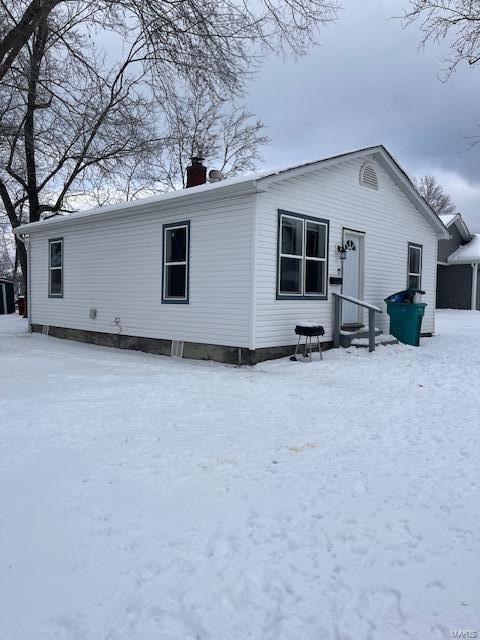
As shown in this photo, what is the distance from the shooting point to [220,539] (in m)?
2.86

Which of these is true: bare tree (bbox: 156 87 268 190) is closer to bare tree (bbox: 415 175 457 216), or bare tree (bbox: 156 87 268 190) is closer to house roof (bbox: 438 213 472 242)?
house roof (bbox: 438 213 472 242)

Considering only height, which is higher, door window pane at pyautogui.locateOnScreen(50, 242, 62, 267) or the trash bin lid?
door window pane at pyautogui.locateOnScreen(50, 242, 62, 267)

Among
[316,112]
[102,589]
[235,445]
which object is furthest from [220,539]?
[316,112]

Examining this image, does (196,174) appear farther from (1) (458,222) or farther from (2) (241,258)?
(1) (458,222)

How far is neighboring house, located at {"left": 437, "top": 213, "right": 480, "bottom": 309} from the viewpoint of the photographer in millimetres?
23781

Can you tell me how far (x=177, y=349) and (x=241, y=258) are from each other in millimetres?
2369

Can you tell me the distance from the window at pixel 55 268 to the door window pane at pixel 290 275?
6760 mm

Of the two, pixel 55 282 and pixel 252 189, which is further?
pixel 55 282

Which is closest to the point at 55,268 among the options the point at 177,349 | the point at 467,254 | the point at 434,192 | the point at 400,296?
the point at 177,349

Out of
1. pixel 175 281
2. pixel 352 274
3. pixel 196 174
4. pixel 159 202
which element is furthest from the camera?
pixel 196 174

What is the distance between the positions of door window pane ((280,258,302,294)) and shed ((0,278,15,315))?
18840mm

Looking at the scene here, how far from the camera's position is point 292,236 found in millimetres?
9312

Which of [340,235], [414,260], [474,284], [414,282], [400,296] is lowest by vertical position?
[400,296]

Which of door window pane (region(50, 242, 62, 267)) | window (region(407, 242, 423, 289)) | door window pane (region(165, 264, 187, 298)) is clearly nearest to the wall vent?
door window pane (region(165, 264, 187, 298))
